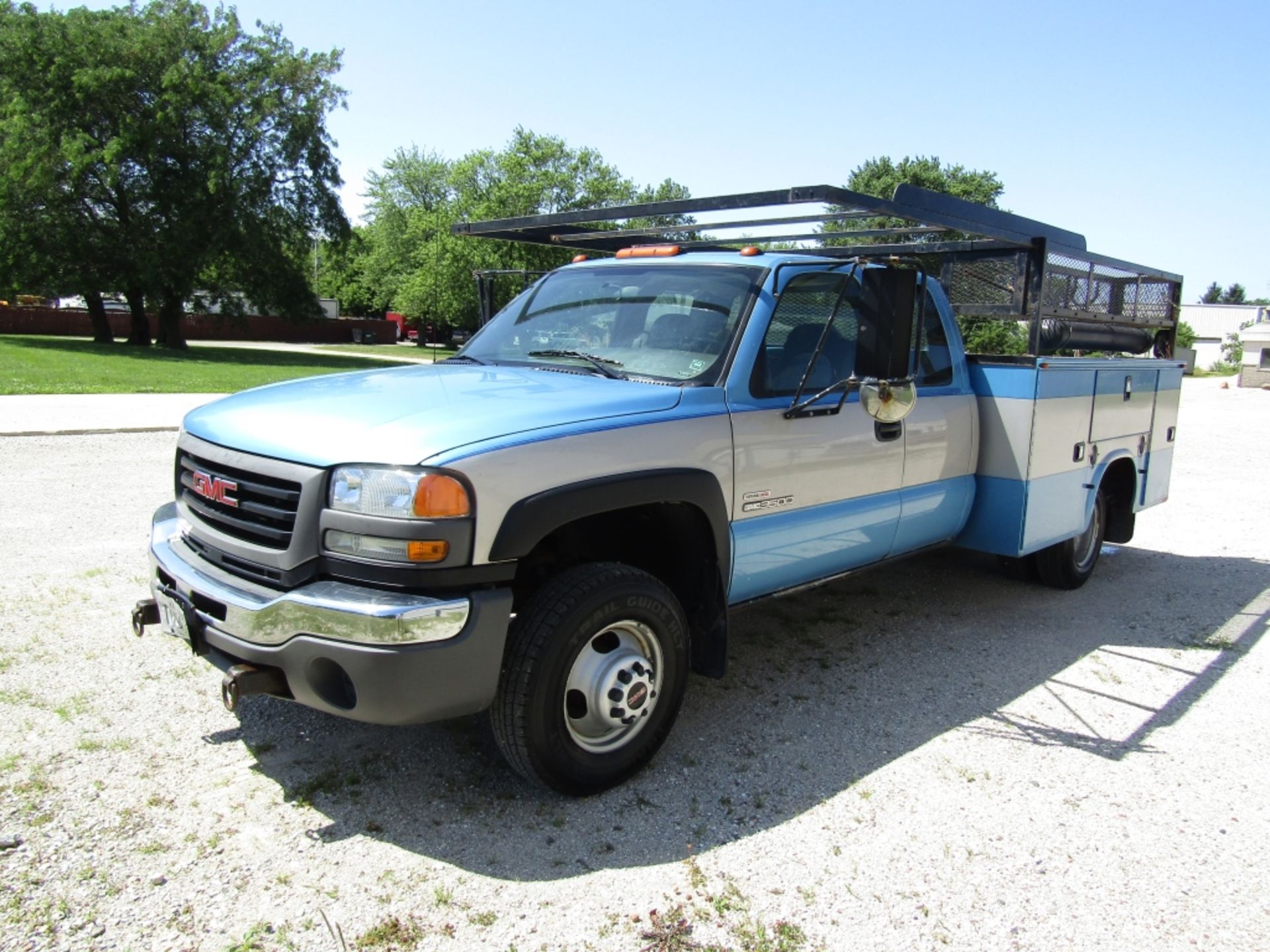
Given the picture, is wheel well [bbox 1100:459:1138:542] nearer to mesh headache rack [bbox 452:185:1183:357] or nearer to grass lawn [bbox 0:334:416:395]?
mesh headache rack [bbox 452:185:1183:357]

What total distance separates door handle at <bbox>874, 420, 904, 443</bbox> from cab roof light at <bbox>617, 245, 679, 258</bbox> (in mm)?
1284

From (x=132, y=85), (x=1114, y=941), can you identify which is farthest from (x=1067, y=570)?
(x=132, y=85)

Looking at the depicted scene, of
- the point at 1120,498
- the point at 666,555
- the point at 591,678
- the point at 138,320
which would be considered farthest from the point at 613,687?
the point at 138,320

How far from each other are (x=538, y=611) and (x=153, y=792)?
1535 mm

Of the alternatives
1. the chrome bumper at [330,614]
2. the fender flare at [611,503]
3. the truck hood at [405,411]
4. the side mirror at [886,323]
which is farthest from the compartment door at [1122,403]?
the chrome bumper at [330,614]

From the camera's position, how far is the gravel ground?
2846mm

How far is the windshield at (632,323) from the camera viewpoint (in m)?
4.02

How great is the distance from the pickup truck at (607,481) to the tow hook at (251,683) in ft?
0.03

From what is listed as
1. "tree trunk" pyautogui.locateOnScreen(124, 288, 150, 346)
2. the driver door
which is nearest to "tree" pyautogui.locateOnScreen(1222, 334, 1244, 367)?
"tree trunk" pyautogui.locateOnScreen(124, 288, 150, 346)

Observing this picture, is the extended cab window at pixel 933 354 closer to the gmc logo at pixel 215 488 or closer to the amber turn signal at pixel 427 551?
the amber turn signal at pixel 427 551

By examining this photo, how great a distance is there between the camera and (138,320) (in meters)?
37.4

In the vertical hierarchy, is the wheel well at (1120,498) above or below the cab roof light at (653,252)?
below

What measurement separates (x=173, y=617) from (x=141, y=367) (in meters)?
25.0

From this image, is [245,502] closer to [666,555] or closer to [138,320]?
[666,555]
